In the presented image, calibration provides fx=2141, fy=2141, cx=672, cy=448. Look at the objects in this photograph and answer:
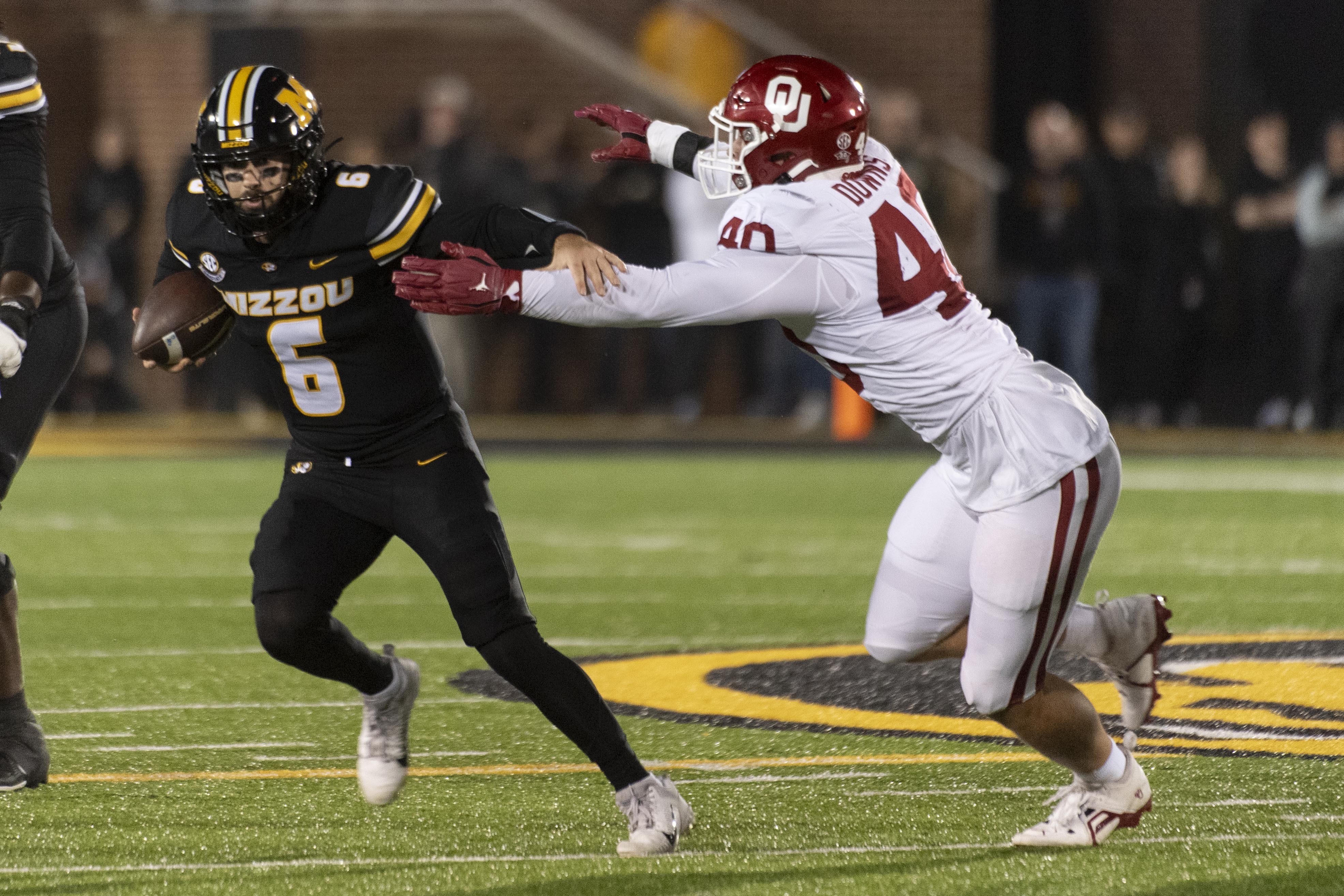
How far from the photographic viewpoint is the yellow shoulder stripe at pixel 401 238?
414 cm

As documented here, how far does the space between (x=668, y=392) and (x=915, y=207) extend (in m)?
11.2

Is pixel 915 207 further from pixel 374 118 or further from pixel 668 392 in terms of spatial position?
pixel 374 118

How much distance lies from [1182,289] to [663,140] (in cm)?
990

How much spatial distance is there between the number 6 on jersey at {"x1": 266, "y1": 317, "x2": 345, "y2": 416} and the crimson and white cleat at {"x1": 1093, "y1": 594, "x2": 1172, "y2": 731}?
5.37 ft

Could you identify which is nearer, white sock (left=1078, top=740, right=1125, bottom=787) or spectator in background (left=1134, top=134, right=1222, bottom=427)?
white sock (left=1078, top=740, right=1125, bottom=787)

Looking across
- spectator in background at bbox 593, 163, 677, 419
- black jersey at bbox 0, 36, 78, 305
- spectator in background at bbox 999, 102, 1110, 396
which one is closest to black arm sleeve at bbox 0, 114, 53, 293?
black jersey at bbox 0, 36, 78, 305

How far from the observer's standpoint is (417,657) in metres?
6.38

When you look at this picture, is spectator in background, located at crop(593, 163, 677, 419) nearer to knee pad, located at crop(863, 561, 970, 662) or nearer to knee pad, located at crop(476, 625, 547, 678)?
knee pad, located at crop(863, 561, 970, 662)

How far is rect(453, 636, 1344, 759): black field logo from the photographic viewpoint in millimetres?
4980

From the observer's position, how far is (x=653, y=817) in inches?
154

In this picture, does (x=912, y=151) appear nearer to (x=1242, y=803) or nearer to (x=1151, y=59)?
(x=1151, y=59)

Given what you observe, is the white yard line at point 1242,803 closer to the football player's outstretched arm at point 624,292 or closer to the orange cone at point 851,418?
the football player's outstretched arm at point 624,292

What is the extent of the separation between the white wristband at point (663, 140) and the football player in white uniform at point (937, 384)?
0.53 metres

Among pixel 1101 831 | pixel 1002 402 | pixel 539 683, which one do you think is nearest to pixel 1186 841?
pixel 1101 831
